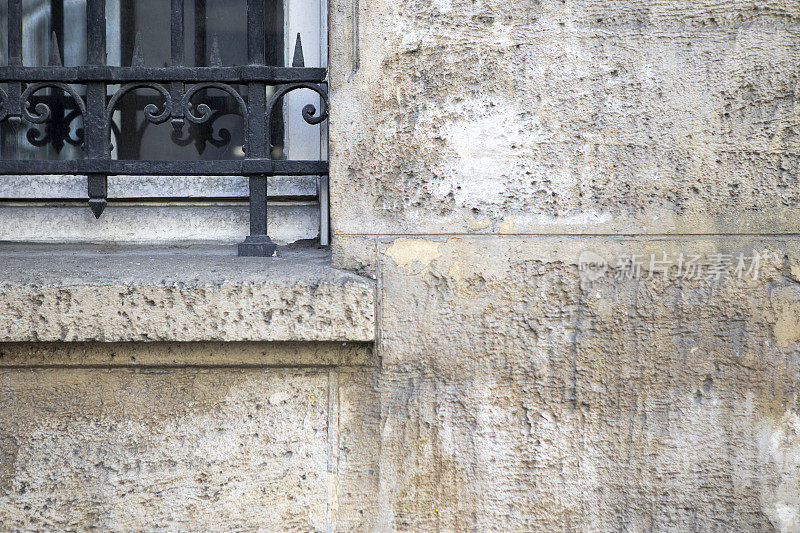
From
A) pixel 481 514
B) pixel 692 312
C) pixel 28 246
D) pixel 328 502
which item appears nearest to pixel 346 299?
pixel 328 502

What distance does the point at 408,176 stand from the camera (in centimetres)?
158

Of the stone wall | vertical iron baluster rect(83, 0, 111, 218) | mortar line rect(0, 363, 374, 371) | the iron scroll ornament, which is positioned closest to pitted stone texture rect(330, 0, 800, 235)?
the stone wall

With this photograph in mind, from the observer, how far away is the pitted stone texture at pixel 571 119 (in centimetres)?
155

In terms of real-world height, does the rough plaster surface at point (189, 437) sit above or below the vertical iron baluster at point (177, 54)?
below

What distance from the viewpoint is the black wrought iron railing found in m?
1.77

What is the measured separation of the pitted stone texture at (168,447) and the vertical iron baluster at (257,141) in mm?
398

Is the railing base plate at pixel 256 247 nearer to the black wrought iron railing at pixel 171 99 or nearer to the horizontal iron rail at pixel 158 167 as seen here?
the black wrought iron railing at pixel 171 99

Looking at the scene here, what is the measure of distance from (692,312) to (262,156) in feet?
4.21

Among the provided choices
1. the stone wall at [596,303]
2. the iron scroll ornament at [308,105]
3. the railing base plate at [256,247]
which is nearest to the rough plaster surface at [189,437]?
the stone wall at [596,303]

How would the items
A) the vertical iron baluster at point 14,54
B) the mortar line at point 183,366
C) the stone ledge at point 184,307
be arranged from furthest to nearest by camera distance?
the vertical iron baluster at point 14,54 → the mortar line at point 183,366 → the stone ledge at point 184,307

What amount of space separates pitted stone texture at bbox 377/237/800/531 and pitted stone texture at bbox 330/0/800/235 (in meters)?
0.10

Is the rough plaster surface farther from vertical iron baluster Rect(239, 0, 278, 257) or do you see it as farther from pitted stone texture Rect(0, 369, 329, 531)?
vertical iron baluster Rect(239, 0, 278, 257)

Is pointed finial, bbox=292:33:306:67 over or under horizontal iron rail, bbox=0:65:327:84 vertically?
over

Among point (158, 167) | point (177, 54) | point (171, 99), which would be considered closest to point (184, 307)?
point (158, 167)
